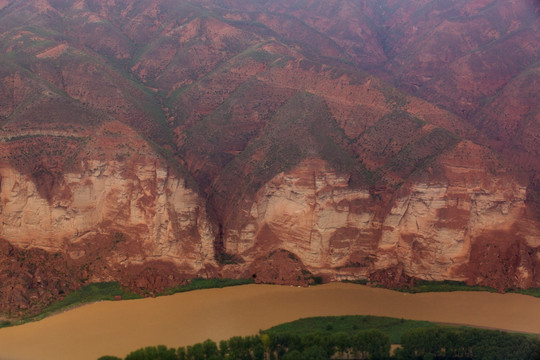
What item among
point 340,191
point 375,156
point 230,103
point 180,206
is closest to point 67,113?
point 180,206

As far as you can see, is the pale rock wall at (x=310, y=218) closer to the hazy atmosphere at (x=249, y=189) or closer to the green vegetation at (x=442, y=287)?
the hazy atmosphere at (x=249, y=189)

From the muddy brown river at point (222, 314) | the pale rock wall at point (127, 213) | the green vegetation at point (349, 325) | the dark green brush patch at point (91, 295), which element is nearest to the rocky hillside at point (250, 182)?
the pale rock wall at point (127, 213)

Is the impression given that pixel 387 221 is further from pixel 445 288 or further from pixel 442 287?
pixel 445 288

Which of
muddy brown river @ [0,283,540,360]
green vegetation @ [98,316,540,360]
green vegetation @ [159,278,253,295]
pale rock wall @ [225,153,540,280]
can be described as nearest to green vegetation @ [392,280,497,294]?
muddy brown river @ [0,283,540,360]

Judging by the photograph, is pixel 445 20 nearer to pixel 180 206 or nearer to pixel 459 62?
pixel 459 62

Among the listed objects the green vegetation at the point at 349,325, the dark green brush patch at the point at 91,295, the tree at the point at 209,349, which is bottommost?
the tree at the point at 209,349
